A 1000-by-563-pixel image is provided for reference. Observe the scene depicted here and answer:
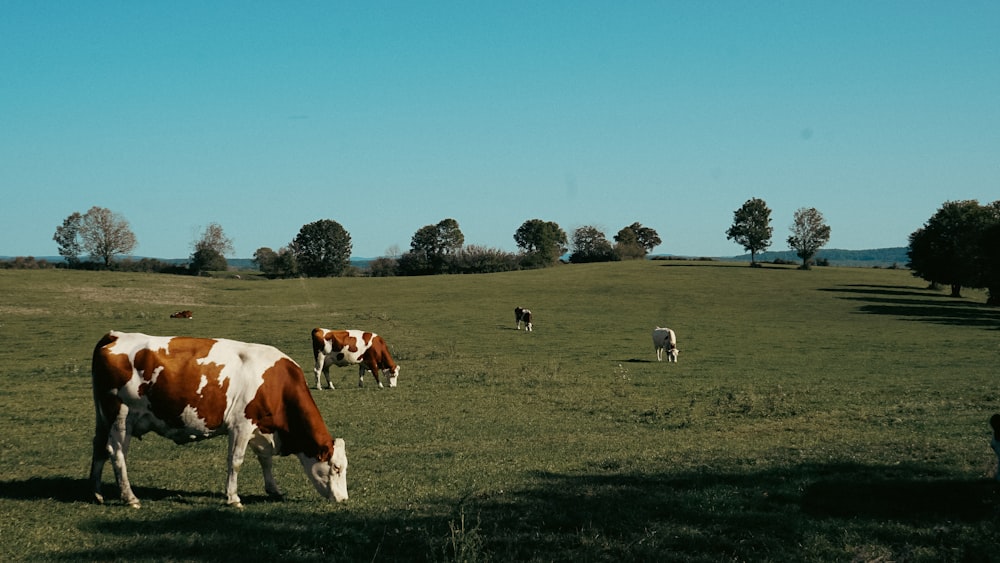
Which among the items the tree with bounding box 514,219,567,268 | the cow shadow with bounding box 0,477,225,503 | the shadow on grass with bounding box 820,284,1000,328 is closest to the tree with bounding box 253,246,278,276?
the tree with bounding box 514,219,567,268

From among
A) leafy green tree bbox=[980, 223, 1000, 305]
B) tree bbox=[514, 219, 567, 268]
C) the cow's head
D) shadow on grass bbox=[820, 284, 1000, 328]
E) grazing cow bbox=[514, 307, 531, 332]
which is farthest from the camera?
tree bbox=[514, 219, 567, 268]

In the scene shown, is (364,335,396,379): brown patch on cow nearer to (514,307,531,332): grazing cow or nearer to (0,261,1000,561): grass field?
(0,261,1000,561): grass field

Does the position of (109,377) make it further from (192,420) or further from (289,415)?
(289,415)

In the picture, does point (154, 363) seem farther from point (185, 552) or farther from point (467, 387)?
point (467, 387)

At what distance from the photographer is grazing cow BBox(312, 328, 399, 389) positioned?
2678cm

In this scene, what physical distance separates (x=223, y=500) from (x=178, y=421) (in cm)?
142

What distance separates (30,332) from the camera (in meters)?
42.5

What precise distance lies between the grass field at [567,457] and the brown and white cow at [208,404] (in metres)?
0.62

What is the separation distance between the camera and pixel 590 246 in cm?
16762

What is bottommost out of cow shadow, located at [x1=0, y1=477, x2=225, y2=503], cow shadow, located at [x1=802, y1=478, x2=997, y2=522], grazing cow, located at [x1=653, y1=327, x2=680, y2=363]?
grazing cow, located at [x1=653, y1=327, x2=680, y2=363]

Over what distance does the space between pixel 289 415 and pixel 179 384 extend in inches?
67.0

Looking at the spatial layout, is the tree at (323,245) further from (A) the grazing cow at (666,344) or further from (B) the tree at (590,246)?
(A) the grazing cow at (666,344)

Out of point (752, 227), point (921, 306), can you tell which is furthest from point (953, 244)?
point (752, 227)

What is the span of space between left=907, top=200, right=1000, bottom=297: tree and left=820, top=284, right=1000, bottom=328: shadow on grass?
2.64m
